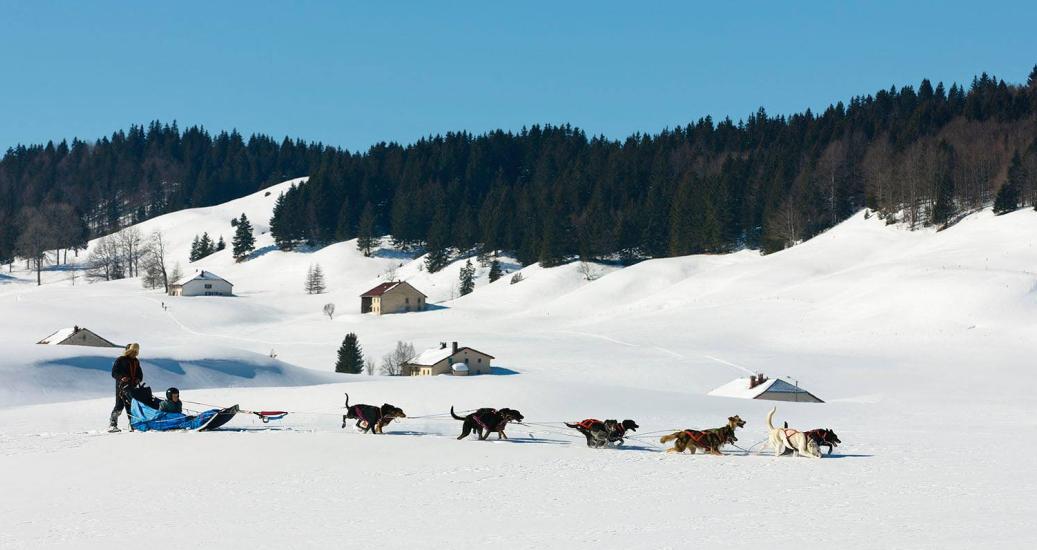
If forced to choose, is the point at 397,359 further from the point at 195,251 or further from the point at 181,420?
the point at 195,251

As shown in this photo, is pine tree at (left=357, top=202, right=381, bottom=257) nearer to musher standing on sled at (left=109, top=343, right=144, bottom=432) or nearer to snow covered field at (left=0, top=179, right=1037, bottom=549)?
snow covered field at (left=0, top=179, right=1037, bottom=549)

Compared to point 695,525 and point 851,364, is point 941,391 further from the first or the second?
point 695,525

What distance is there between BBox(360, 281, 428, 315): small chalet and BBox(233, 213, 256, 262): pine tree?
37928mm

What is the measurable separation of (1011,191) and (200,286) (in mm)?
69306

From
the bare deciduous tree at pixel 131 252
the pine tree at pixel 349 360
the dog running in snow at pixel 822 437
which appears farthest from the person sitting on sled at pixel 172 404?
the bare deciduous tree at pixel 131 252

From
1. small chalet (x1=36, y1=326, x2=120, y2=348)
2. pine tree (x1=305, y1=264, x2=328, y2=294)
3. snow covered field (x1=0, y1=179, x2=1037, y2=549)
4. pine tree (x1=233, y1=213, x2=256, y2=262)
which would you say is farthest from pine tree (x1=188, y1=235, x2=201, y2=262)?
small chalet (x1=36, y1=326, x2=120, y2=348)

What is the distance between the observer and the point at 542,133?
157500 millimetres

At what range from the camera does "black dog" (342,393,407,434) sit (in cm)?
1755

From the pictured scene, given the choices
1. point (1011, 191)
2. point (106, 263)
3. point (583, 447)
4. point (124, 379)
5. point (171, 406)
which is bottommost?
point (583, 447)

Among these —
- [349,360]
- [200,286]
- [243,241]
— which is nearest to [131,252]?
[243,241]

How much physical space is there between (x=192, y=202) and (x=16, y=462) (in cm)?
17182

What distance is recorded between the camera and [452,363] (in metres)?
52.8

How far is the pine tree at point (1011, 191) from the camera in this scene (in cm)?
8188

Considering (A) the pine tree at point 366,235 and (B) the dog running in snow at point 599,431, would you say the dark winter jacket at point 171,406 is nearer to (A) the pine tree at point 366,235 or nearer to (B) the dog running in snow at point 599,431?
(B) the dog running in snow at point 599,431
